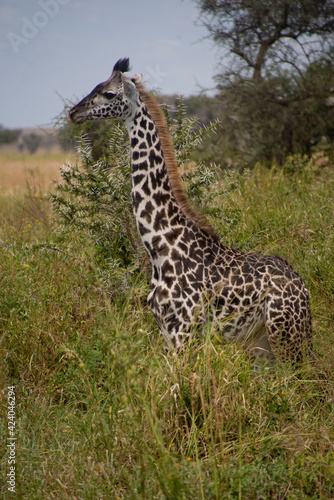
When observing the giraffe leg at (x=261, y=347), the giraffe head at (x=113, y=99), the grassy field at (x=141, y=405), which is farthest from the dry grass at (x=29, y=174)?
the giraffe leg at (x=261, y=347)

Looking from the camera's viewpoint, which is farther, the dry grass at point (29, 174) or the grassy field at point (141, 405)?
the dry grass at point (29, 174)

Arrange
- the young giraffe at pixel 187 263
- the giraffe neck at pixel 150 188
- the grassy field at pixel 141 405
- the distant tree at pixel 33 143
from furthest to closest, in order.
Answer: the distant tree at pixel 33 143 < the giraffe neck at pixel 150 188 < the young giraffe at pixel 187 263 < the grassy field at pixel 141 405

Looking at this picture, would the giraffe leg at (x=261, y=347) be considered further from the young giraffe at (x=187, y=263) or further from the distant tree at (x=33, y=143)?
the distant tree at (x=33, y=143)

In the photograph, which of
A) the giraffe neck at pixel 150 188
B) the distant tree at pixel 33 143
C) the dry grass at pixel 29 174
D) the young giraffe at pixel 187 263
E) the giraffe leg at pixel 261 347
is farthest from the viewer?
the distant tree at pixel 33 143

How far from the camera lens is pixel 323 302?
5207 millimetres

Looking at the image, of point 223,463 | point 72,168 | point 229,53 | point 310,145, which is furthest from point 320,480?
point 229,53

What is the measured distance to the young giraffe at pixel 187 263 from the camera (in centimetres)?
388

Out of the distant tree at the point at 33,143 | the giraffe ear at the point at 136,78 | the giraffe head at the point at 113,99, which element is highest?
the distant tree at the point at 33,143

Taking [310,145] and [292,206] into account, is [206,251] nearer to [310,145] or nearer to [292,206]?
[292,206]

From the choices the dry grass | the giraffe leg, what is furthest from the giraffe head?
the giraffe leg

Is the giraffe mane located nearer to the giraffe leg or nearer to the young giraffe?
the young giraffe

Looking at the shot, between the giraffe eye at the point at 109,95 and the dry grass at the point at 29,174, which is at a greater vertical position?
the giraffe eye at the point at 109,95

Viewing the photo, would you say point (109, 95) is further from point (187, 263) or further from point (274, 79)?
point (274, 79)

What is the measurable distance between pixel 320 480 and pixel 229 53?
388 inches
